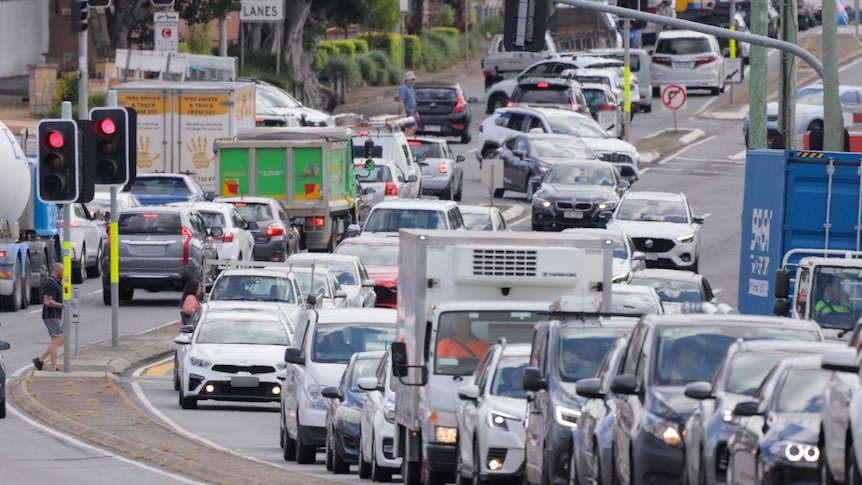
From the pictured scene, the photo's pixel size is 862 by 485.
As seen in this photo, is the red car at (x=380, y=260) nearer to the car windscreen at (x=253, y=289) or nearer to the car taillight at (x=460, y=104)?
the car windscreen at (x=253, y=289)

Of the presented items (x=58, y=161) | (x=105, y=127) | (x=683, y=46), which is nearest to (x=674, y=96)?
(x=683, y=46)

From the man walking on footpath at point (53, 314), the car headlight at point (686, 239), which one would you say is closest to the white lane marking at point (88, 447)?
the man walking on footpath at point (53, 314)

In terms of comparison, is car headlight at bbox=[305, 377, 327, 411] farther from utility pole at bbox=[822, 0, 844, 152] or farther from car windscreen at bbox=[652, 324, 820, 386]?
utility pole at bbox=[822, 0, 844, 152]

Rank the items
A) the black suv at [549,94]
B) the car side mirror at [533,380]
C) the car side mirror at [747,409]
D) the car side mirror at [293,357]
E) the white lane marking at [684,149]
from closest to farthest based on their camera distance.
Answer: the car side mirror at [747,409], the car side mirror at [533,380], the car side mirror at [293,357], the black suv at [549,94], the white lane marking at [684,149]

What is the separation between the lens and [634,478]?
41.3 feet

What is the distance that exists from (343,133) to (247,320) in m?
14.9

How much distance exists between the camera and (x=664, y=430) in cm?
1261

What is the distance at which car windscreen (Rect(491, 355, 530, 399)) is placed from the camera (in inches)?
637

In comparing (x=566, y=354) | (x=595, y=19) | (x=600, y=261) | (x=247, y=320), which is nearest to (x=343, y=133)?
(x=247, y=320)

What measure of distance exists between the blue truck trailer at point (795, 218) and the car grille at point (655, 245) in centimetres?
1173

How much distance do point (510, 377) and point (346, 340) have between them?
6676mm

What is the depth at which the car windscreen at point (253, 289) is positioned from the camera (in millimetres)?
30719

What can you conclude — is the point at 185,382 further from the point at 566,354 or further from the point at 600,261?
the point at 566,354

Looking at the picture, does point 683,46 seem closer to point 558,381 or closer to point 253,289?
point 253,289
